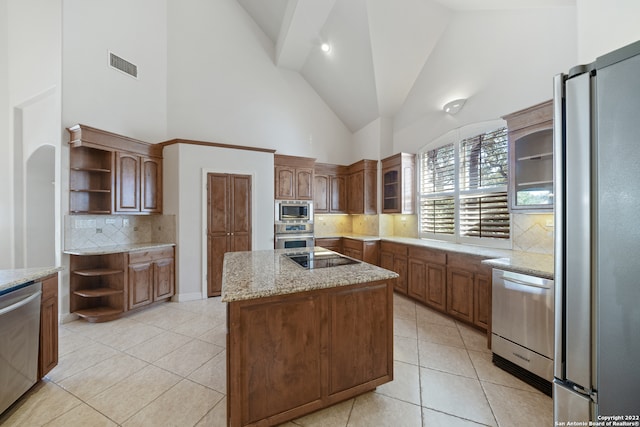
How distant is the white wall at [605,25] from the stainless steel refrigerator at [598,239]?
4.05 ft

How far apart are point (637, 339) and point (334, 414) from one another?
1602mm

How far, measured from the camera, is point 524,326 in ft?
6.57

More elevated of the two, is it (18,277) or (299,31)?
(299,31)

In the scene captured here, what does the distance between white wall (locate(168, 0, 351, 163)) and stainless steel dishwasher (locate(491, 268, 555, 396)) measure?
4367 mm

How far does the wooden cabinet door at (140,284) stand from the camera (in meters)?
3.32

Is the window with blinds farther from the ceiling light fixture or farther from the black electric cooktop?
the black electric cooktop

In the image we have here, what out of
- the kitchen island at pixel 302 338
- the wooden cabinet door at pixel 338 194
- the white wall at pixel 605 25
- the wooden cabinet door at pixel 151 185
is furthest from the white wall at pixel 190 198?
the white wall at pixel 605 25

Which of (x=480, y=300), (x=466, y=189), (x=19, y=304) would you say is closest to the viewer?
(x=19, y=304)

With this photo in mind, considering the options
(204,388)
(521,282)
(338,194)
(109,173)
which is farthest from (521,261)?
(109,173)

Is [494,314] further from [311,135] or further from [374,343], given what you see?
[311,135]

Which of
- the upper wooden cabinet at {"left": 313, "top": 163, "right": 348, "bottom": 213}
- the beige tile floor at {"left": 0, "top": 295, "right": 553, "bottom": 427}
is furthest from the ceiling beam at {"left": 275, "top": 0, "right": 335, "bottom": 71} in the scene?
the beige tile floor at {"left": 0, "top": 295, "right": 553, "bottom": 427}

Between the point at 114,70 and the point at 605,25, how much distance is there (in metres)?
5.47

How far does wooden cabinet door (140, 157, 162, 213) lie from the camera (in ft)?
12.4

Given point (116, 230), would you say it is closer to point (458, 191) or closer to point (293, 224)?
point (293, 224)
